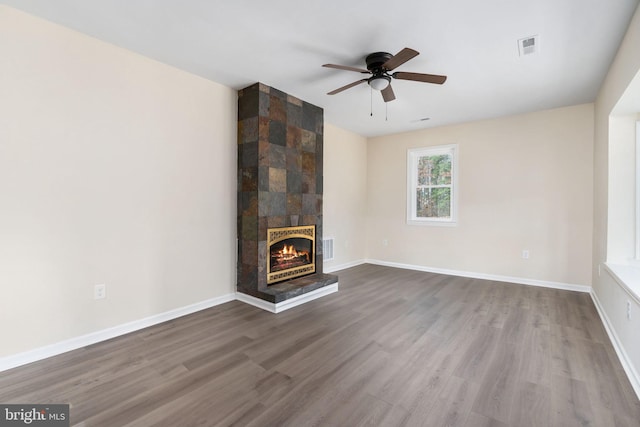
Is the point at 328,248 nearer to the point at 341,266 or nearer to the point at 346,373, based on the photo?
the point at 341,266

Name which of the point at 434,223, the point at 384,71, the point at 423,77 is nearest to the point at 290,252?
the point at 384,71

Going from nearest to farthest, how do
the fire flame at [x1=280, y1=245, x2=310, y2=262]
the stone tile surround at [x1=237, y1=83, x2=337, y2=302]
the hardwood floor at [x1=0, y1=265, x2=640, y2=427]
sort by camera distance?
the hardwood floor at [x1=0, y1=265, x2=640, y2=427]
the stone tile surround at [x1=237, y1=83, x2=337, y2=302]
the fire flame at [x1=280, y1=245, x2=310, y2=262]

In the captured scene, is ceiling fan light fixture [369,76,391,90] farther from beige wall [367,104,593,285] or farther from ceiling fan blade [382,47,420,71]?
beige wall [367,104,593,285]

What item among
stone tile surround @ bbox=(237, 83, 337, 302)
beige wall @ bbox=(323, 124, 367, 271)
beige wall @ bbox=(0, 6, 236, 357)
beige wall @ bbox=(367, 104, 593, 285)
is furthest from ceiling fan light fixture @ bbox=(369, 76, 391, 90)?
beige wall @ bbox=(367, 104, 593, 285)

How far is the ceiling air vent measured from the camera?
236 centimetres

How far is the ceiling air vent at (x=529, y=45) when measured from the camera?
236 cm

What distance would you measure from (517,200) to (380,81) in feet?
10.2

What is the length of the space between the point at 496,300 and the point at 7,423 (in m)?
4.43

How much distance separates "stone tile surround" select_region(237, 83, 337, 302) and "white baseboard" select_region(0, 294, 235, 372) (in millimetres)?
648

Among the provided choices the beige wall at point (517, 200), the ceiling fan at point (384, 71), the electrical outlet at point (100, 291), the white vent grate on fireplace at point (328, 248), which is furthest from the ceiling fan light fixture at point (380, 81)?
the electrical outlet at point (100, 291)

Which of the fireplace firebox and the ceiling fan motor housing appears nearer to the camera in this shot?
the ceiling fan motor housing

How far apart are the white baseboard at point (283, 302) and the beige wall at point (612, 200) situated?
2734 millimetres

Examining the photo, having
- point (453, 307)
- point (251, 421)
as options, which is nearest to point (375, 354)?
point (251, 421)

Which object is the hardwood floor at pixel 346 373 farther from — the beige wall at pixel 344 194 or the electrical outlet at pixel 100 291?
the beige wall at pixel 344 194
